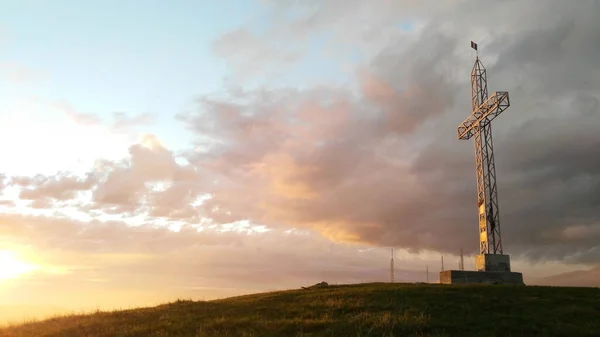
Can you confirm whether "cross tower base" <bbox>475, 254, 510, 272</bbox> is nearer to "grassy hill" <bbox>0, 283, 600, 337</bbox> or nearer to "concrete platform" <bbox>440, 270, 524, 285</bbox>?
"concrete platform" <bbox>440, 270, 524, 285</bbox>

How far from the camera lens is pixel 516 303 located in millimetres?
33969

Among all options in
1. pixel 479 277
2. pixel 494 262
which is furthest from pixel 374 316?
pixel 494 262

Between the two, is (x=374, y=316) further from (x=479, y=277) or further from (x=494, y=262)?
(x=494, y=262)

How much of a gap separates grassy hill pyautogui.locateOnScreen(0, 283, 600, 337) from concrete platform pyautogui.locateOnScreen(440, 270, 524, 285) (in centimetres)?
998

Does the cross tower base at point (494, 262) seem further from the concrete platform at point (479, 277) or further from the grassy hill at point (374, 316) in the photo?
the grassy hill at point (374, 316)

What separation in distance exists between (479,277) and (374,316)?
1170 inches

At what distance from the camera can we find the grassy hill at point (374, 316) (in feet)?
85.6

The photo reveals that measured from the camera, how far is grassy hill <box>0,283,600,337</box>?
2608cm

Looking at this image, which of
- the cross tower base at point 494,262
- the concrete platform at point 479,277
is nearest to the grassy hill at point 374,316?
the concrete platform at point 479,277

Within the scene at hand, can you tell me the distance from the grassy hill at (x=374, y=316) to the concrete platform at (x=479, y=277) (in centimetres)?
998

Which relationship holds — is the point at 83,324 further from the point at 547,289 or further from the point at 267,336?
the point at 547,289

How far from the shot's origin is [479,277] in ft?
177

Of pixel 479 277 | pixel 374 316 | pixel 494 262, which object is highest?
pixel 494 262

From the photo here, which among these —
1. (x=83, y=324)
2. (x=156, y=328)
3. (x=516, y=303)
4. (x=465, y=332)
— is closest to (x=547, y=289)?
(x=516, y=303)
